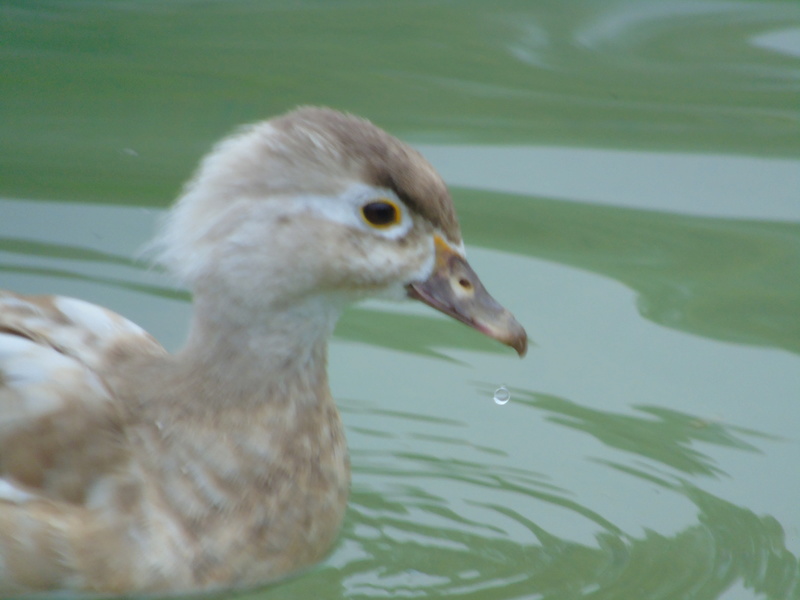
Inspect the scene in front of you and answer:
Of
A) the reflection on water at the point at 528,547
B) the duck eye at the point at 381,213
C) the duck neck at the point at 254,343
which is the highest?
the duck eye at the point at 381,213

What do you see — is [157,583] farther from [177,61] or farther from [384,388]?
[177,61]

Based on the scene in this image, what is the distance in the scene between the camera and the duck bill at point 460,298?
11.8 ft

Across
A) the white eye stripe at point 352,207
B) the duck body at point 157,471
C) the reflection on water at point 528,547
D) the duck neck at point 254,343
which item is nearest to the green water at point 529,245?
the reflection on water at point 528,547

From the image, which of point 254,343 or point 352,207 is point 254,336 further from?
point 352,207

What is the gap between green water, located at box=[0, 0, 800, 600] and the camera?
12.7 feet

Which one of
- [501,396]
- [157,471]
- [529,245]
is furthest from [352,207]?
[529,245]

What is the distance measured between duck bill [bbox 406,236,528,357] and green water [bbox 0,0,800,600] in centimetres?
60

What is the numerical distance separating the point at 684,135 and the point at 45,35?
9.79ft

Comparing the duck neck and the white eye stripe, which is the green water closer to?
the duck neck

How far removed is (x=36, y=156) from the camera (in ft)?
19.4

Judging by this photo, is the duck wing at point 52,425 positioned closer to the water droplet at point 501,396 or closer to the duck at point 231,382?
the duck at point 231,382

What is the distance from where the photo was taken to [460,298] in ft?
11.8

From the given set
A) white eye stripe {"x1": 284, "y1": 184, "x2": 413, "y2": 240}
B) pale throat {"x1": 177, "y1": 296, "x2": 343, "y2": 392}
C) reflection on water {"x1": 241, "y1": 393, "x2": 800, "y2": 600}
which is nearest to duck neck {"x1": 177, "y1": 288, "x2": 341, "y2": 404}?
pale throat {"x1": 177, "y1": 296, "x2": 343, "y2": 392}

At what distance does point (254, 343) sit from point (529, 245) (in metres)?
2.13
